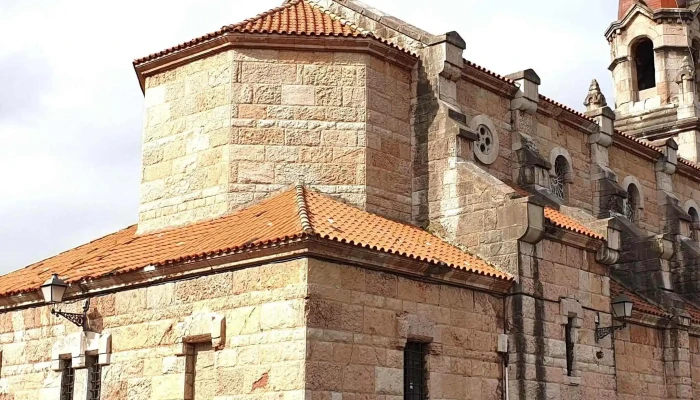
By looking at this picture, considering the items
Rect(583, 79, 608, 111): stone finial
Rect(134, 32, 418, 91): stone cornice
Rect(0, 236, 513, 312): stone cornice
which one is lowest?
Rect(0, 236, 513, 312): stone cornice

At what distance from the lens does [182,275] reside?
13992 millimetres

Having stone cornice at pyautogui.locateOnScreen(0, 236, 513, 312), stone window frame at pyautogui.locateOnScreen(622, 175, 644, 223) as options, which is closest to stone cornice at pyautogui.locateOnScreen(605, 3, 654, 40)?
stone window frame at pyautogui.locateOnScreen(622, 175, 644, 223)

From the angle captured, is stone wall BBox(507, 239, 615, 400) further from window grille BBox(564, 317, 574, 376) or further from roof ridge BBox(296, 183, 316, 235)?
roof ridge BBox(296, 183, 316, 235)

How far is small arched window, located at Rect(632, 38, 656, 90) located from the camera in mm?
31219

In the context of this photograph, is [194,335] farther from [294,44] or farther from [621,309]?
[621,309]

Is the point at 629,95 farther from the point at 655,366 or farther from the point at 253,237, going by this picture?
the point at 253,237

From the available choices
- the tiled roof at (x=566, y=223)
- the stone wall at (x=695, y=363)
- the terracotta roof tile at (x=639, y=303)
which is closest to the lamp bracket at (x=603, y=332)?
the tiled roof at (x=566, y=223)

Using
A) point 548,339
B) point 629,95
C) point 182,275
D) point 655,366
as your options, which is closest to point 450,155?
point 548,339

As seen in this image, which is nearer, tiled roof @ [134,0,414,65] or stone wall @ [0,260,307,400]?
stone wall @ [0,260,307,400]

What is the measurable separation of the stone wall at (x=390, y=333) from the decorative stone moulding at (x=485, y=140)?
11.8ft

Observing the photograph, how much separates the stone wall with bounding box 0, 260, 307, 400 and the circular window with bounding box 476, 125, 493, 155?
634 cm

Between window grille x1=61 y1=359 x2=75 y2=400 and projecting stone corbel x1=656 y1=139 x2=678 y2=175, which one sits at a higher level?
projecting stone corbel x1=656 y1=139 x2=678 y2=175

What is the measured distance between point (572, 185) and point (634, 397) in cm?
477

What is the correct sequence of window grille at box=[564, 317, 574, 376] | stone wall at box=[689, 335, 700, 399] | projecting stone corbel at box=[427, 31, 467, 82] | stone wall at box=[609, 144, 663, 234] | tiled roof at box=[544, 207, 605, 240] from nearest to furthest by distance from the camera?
window grille at box=[564, 317, 574, 376], tiled roof at box=[544, 207, 605, 240], projecting stone corbel at box=[427, 31, 467, 82], stone wall at box=[689, 335, 700, 399], stone wall at box=[609, 144, 663, 234]
